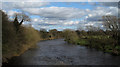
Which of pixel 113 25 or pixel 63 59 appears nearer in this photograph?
pixel 63 59

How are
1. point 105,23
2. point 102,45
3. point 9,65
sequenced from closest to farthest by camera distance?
1. point 9,65
2. point 105,23
3. point 102,45

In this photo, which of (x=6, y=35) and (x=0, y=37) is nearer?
(x=0, y=37)

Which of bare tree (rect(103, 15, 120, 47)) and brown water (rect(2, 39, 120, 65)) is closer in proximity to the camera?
brown water (rect(2, 39, 120, 65))

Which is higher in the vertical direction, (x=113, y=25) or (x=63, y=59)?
(x=113, y=25)

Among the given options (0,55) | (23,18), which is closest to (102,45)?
(23,18)

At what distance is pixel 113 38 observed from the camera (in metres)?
28.9

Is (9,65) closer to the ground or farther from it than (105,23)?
closer to the ground

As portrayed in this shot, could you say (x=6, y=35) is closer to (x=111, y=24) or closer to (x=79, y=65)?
(x=79, y=65)

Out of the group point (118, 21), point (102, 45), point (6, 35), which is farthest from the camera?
point (102, 45)

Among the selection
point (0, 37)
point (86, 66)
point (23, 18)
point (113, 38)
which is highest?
point (23, 18)

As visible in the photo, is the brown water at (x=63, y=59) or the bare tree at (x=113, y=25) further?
the bare tree at (x=113, y=25)

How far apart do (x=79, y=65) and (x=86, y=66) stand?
1008mm

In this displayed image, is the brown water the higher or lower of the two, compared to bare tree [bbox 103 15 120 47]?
lower

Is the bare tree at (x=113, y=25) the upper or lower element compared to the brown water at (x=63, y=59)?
upper
